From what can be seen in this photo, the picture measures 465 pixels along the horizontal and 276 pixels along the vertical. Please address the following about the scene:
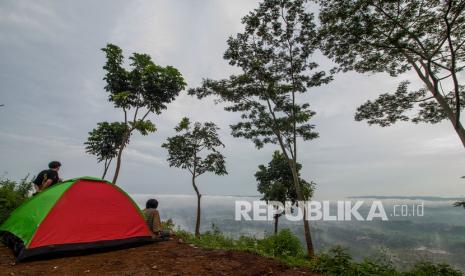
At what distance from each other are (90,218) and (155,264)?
2.37m

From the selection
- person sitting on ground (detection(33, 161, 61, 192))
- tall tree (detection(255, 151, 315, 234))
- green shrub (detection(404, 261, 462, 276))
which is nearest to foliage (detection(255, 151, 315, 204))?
tall tree (detection(255, 151, 315, 234))

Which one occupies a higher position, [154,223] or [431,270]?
[154,223]

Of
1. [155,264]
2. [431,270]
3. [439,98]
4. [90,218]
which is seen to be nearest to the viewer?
[155,264]

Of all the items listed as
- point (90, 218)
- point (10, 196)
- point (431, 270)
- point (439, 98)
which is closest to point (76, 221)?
point (90, 218)

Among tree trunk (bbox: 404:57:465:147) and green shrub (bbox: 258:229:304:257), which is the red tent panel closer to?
green shrub (bbox: 258:229:304:257)

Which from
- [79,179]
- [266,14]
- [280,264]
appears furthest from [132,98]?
[280,264]

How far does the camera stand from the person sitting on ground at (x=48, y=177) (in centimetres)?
759

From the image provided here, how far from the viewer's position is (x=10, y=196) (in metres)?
8.88

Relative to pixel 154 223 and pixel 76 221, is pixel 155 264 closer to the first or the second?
pixel 76 221

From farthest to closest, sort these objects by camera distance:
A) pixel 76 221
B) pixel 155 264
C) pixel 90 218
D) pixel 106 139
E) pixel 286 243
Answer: pixel 106 139
pixel 286 243
pixel 90 218
pixel 76 221
pixel 155 264

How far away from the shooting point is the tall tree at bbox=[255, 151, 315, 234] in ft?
81.0

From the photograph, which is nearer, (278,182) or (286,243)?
(286,243)

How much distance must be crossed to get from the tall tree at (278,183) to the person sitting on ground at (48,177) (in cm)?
1998

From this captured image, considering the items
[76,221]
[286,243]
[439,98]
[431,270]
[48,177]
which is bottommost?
[286,243]
